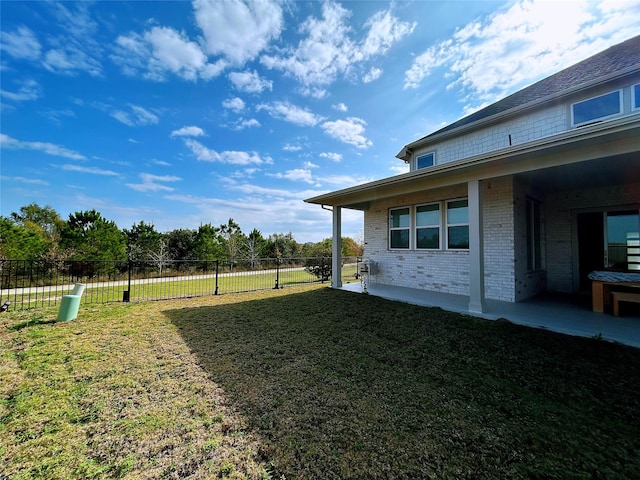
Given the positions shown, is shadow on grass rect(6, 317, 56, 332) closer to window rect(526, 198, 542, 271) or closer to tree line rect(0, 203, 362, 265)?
tree line rect(0, 203, 362, 265)

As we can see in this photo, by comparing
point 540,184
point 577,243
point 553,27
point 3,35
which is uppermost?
point 553,27

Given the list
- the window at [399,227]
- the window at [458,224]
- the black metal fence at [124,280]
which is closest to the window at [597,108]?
the window at [458,224]

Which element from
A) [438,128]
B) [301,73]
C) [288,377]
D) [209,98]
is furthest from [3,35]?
[438,128]

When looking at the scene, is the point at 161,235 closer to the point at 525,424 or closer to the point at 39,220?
the point at 39,220

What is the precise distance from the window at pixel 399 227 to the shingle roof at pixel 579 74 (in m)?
4.14

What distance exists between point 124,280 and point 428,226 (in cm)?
1386

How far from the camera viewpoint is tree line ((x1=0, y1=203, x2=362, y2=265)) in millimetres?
11469

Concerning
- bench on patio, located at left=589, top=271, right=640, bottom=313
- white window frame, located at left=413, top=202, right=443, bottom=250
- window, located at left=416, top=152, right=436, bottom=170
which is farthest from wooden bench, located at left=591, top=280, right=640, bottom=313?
window, located at left=416, top=152, right=436, bottom=170

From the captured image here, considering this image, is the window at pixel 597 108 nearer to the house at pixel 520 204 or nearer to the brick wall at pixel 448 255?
the house at pixel 520 204

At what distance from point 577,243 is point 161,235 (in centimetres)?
1941

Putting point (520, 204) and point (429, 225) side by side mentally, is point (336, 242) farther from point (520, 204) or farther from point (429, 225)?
point (520, 204)

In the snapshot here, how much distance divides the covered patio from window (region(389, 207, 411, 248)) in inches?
69.3

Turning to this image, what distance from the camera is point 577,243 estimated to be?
23.1 ft

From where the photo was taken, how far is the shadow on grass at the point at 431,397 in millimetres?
1844
